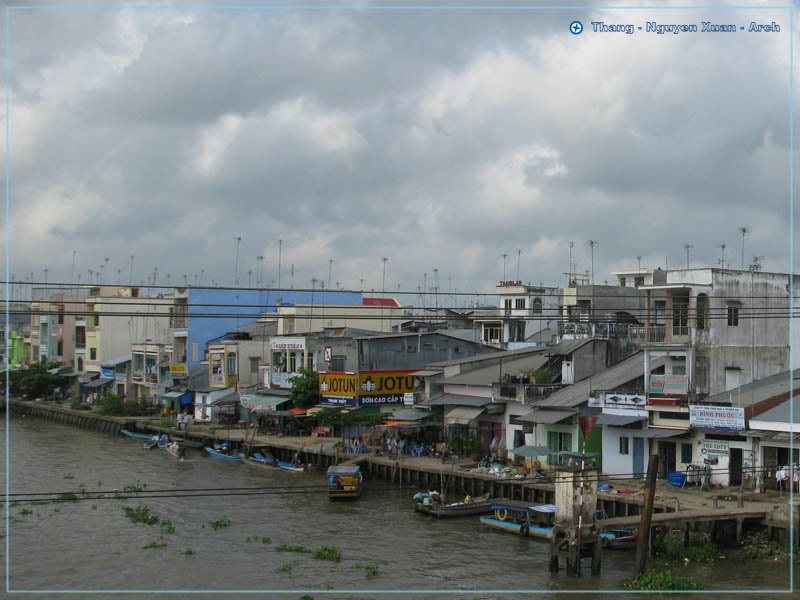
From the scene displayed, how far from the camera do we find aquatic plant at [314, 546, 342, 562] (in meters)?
25.4

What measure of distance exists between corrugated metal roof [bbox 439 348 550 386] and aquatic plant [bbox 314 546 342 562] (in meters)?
14.2

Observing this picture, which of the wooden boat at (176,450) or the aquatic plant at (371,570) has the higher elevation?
the wooden boat at (176,450)

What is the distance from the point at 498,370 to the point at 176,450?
17086 mm

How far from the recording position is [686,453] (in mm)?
30641

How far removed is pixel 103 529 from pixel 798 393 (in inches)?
880

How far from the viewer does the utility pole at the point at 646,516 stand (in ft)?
71.9

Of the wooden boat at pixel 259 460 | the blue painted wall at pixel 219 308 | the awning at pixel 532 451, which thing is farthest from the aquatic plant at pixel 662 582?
the blue painted wall at pixel 219 308

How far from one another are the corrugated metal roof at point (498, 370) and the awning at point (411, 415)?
1.64 meters

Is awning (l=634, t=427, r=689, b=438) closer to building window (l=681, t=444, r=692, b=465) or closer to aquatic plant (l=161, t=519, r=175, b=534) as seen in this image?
building window (l=681, t=444, r=692, b=465)

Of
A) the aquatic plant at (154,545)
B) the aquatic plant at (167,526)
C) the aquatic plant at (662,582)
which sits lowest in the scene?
the aquatic plant at (154,545)

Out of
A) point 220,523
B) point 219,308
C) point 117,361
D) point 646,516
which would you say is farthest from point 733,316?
point 117,361

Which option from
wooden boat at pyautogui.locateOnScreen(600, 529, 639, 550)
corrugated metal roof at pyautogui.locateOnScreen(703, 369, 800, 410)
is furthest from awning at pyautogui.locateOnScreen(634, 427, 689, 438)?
wooden boat at pyautogui.locateOnScreen(600, 529, 639, 550)

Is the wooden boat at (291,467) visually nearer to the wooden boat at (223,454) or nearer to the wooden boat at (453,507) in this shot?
the wooden boat at (223,454)

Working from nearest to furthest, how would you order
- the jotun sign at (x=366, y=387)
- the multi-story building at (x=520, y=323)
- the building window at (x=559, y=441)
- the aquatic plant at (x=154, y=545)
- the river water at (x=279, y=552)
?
the river water at (x=279, y=552), the aquatic plant at (x=154, y=545), the building window at (x=559, y=441), the jotun sign at (x=366, y=387), the multi-story building at (x=520, y=323)
